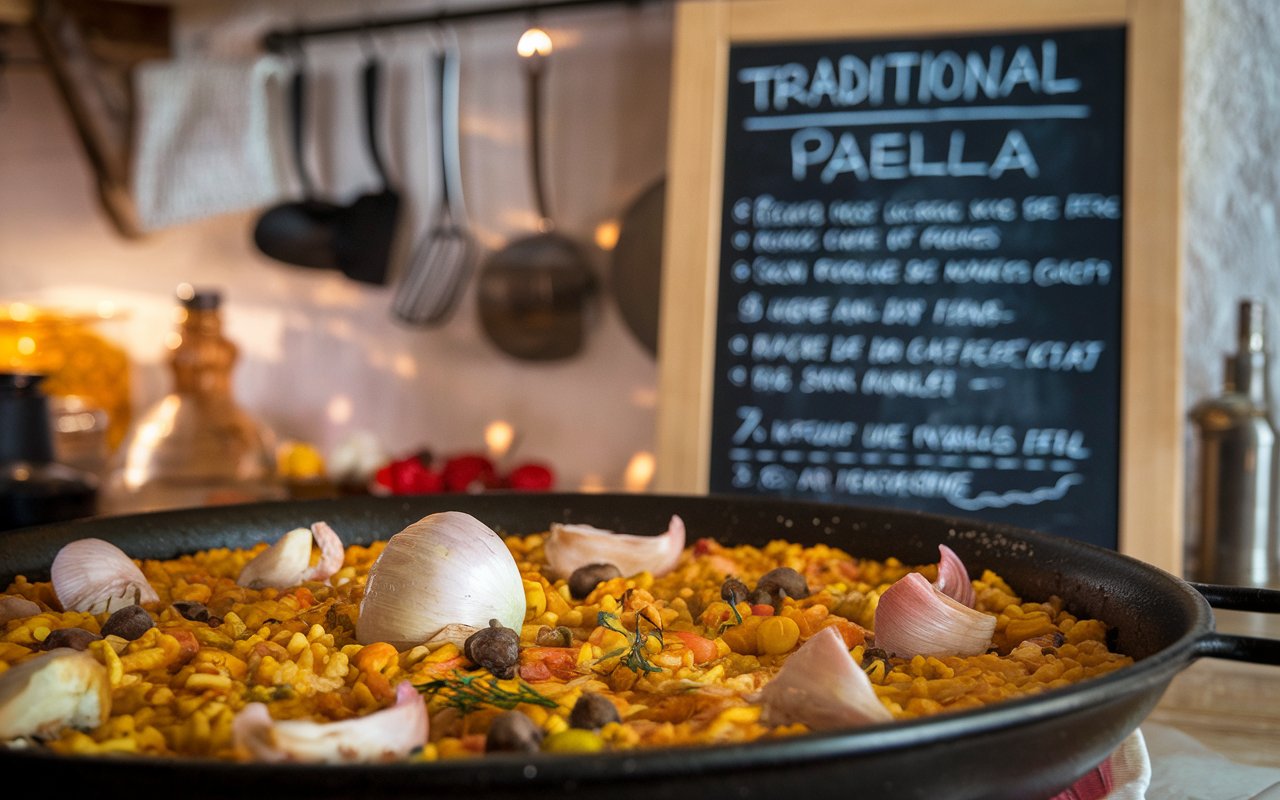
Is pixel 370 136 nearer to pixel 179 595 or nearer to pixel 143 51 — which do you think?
pixel 143 51

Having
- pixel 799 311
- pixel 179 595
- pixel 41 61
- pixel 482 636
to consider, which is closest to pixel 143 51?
pixel 41 61

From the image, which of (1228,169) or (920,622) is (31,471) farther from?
(1228,169)

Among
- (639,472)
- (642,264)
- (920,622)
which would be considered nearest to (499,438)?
(639,472)

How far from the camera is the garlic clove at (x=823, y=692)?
1.98 ft

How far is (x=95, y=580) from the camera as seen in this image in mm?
898

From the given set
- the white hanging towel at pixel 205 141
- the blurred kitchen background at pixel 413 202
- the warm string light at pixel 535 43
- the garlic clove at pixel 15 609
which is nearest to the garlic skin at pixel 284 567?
the garlic clove at pixel 15 609

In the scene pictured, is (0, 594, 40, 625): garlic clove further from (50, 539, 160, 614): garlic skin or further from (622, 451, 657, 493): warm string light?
(622, 451, 657, 493): warm string light

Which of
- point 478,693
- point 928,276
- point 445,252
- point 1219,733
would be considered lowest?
point 1219,733

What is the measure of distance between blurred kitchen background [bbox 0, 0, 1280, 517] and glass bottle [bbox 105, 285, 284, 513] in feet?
1.27

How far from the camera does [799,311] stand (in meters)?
1.86

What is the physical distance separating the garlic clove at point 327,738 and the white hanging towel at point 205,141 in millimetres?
2330

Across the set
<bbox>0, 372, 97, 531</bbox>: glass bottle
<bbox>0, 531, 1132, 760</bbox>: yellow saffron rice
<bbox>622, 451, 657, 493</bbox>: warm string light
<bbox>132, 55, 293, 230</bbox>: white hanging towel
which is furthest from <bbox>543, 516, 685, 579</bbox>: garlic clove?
<bbox>132, 55, 293, 230</bbox>: white hanging towel

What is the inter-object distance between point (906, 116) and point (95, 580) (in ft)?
4.64

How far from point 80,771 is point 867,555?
86cm
